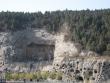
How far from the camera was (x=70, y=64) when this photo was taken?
291ft

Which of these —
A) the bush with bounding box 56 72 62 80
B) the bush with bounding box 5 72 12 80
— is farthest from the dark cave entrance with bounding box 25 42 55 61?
the bush with bounding box 56 72 62 80

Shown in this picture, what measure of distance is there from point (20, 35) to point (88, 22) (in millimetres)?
18187

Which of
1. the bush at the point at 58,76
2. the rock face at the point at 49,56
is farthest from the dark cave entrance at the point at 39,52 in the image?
the bush at the point at 58,76

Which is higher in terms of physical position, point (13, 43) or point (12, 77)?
point (13, 43)

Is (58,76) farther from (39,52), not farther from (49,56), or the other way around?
(39,52)

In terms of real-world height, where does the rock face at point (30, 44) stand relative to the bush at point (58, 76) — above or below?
above

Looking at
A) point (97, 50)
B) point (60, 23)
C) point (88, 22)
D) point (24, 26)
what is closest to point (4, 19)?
point (24, 26)

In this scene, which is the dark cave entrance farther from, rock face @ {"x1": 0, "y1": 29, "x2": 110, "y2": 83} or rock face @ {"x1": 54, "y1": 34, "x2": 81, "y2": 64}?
rock face @ {"x1": 54, "y1": 34, "x2": 81, "y2": 64}

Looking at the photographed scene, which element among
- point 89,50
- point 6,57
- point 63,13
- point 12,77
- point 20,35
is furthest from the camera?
point 63,13

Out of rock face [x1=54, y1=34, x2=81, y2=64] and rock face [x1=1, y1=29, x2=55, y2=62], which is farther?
rock face [x1=1, y1=29, x2=55, y2=62]

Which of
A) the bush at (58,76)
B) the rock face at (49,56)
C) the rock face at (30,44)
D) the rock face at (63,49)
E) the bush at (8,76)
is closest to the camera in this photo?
the rock face at (49,56)

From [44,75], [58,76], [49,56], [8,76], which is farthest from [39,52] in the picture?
[58,76]

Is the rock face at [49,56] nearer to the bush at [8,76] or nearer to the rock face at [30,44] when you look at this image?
the rock face at [30,44]

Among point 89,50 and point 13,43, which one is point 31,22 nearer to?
point 13,43
